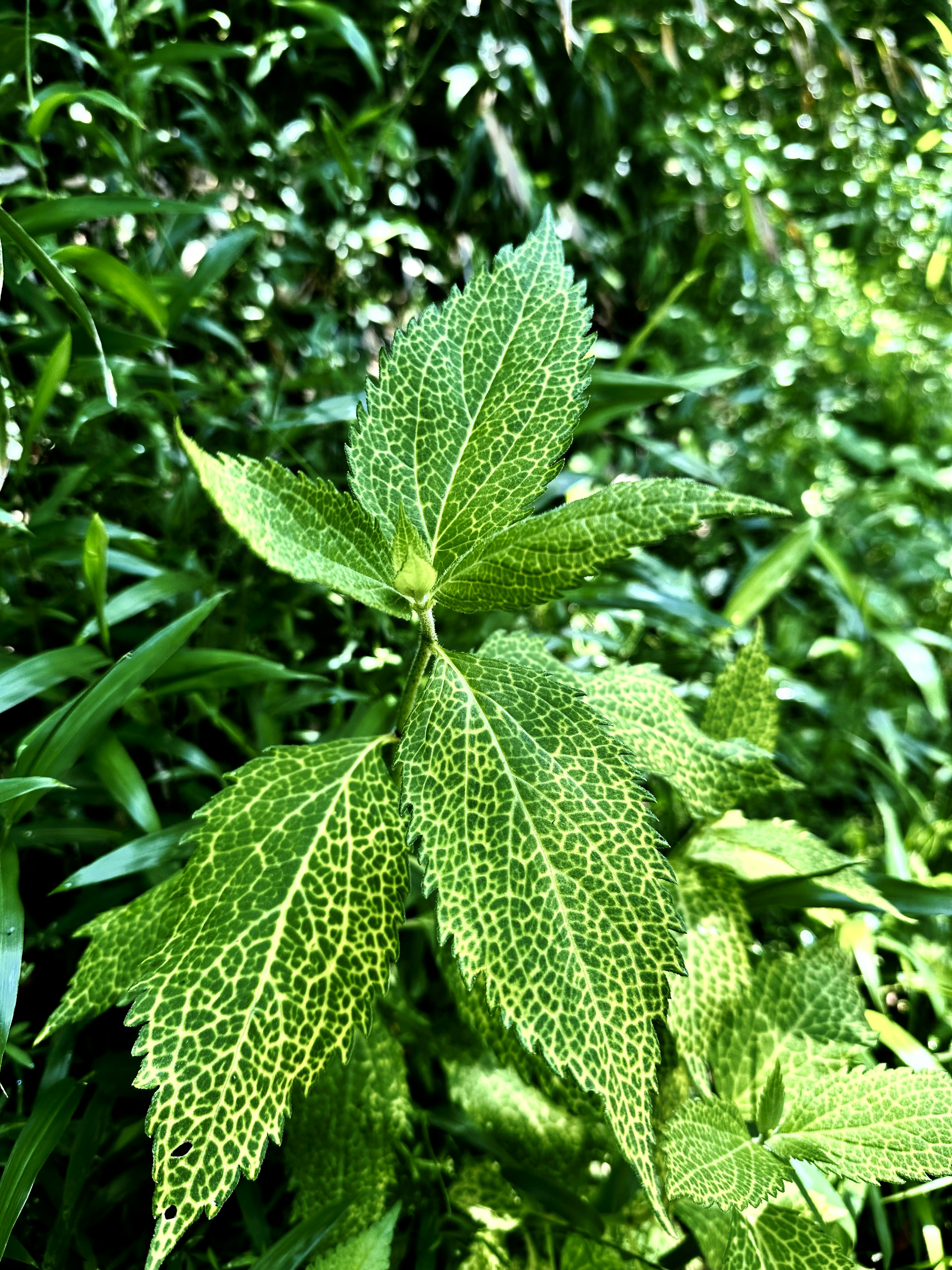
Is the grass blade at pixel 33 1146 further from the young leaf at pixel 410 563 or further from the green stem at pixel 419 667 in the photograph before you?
the young leaf at pixel 410 563

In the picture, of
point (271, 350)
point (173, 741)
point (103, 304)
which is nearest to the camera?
point (173, 741)

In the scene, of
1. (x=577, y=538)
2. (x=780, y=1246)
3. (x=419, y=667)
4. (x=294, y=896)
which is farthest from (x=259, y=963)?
(x=780, y=1246)

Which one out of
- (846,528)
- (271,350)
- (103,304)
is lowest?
(846,528)

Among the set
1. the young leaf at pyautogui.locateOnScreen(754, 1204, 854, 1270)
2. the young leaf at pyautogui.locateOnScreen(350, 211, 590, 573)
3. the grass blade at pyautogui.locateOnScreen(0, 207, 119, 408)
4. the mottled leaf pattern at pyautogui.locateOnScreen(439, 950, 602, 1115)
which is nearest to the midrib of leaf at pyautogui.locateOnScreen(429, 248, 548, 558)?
the young leaf at pyautogui.locateOnScreen(350, 211, 590, 573)

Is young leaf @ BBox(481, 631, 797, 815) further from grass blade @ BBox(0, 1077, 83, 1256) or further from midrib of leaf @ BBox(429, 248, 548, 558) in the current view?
grass blade @ BBox(0, 1077, 83, 1256)

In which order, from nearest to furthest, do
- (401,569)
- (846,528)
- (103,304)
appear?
(401,569) → (103,304) → (846,528)

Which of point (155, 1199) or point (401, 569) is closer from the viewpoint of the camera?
point (155, 1199)

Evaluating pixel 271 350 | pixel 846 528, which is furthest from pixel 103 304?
pixel 846 528

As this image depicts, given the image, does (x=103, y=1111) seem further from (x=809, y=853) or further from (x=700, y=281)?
(x=700, y=281)
